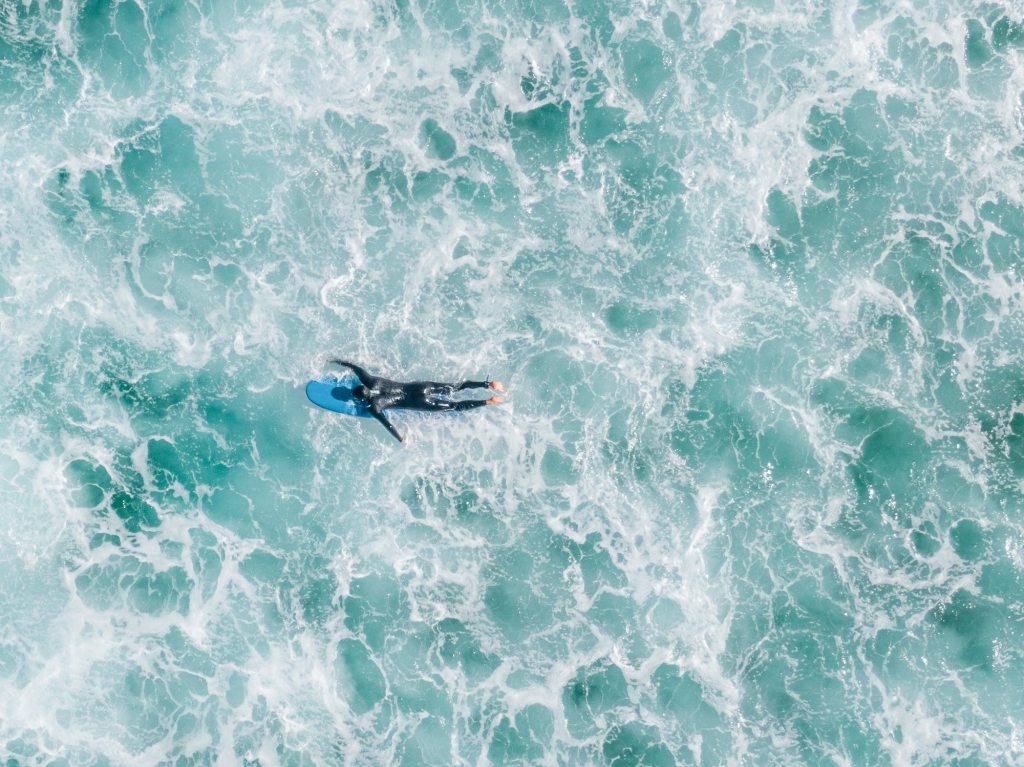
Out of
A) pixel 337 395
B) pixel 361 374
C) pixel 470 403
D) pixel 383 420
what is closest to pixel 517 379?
pixel 470 403

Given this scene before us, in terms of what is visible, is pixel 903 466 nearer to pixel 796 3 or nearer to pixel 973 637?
pixel 973 637

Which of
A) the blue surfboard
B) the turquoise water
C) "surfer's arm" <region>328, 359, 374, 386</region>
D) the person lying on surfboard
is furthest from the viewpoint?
the blue surfboard

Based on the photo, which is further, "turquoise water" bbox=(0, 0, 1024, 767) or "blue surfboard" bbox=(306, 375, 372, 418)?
"blue surfboard" bbox=(306, 375, 372, 418)

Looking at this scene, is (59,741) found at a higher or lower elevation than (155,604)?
lower

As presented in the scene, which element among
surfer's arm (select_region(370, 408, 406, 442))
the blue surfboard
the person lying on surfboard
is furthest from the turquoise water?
surfer's arm (select_region(370, 408, 406, 442))

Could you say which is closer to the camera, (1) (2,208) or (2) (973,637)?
(2) (973,637)

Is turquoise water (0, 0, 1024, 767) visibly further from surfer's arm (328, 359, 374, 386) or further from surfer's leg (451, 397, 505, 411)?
surfer's arm (328, 359, 374, 386)

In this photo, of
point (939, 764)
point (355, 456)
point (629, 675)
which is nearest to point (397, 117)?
point (355, 456)
